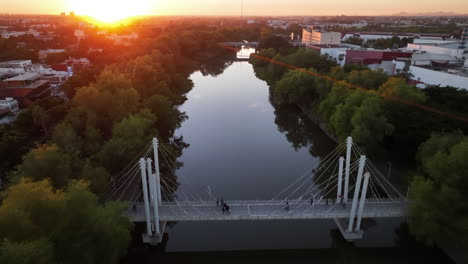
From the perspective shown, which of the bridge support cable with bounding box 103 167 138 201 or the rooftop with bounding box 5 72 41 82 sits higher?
the rooftop with bounding box 5 72 41 82

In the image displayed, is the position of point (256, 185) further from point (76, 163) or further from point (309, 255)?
point (76, 163)

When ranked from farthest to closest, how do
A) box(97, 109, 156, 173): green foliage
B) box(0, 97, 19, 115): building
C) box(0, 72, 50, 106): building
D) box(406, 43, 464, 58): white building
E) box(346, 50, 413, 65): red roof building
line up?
box(406, 43, 464, 58): white building, box(346, 50, 413, 65): red roof building, box(0, 72, 50, 106): building, box(0, 97, 19, 115): building, box(97, 109, 156, 173): green foliage

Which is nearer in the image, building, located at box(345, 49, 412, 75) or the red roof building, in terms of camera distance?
building, located at box(345, 49, 412, 75)

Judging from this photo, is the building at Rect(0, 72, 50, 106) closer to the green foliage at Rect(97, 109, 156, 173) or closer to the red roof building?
the green foliage at Rect(97, 109, 156, 173)

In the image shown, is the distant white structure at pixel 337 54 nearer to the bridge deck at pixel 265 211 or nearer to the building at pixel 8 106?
the bridge deck at pixel 265 211

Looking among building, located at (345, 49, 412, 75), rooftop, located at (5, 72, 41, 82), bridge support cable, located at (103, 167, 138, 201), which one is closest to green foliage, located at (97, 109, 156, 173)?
bridge support cable, located at (103, 167, 138, 201)

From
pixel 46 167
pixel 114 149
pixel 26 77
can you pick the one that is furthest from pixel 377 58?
pixel 46 167
